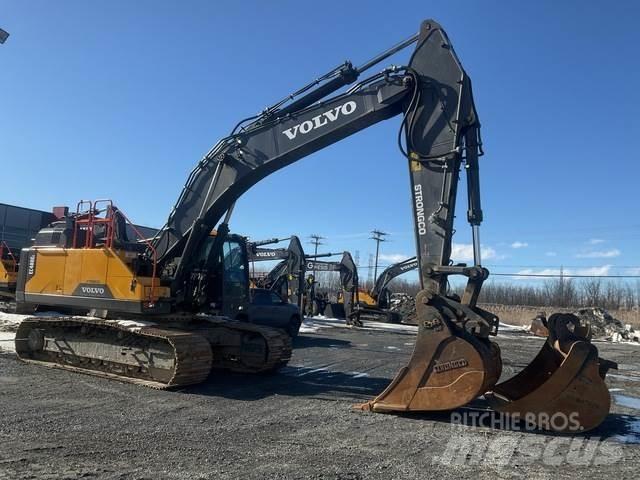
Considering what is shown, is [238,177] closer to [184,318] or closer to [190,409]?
[184,318]

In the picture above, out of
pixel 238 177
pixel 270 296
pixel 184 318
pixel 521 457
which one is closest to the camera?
pixel 521 457

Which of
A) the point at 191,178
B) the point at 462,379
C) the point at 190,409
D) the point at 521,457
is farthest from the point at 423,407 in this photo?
the point at 191,178

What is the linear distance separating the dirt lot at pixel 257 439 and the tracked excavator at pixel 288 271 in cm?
1681

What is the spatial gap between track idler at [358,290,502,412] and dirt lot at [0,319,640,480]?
12.5 inches

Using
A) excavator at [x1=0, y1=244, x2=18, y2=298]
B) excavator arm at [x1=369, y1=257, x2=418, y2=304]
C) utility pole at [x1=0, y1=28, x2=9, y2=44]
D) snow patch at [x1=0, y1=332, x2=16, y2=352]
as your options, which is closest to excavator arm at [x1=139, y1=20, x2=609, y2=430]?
snow patch at [x1=0, y1=332, x2=16, y2=352]

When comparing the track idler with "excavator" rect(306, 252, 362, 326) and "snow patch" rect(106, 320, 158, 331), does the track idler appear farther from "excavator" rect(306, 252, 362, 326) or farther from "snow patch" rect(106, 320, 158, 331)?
"excavator" rect(306, 252, 362, 326)

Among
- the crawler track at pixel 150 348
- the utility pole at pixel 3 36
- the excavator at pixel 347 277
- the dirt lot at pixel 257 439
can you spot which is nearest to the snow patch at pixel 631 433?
the dirt lot at pixel 257 439

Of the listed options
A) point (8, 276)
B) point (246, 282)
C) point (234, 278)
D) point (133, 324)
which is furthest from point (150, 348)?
point (8, 276)

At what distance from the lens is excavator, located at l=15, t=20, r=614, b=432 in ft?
21.4

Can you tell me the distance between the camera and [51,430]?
5.90 metres

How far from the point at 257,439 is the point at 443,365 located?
235 centimetres

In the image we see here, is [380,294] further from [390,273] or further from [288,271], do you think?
[288,271]

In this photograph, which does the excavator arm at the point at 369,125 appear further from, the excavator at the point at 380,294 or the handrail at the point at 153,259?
the excavator at the point at 380,294

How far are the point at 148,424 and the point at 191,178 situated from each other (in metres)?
4.67
